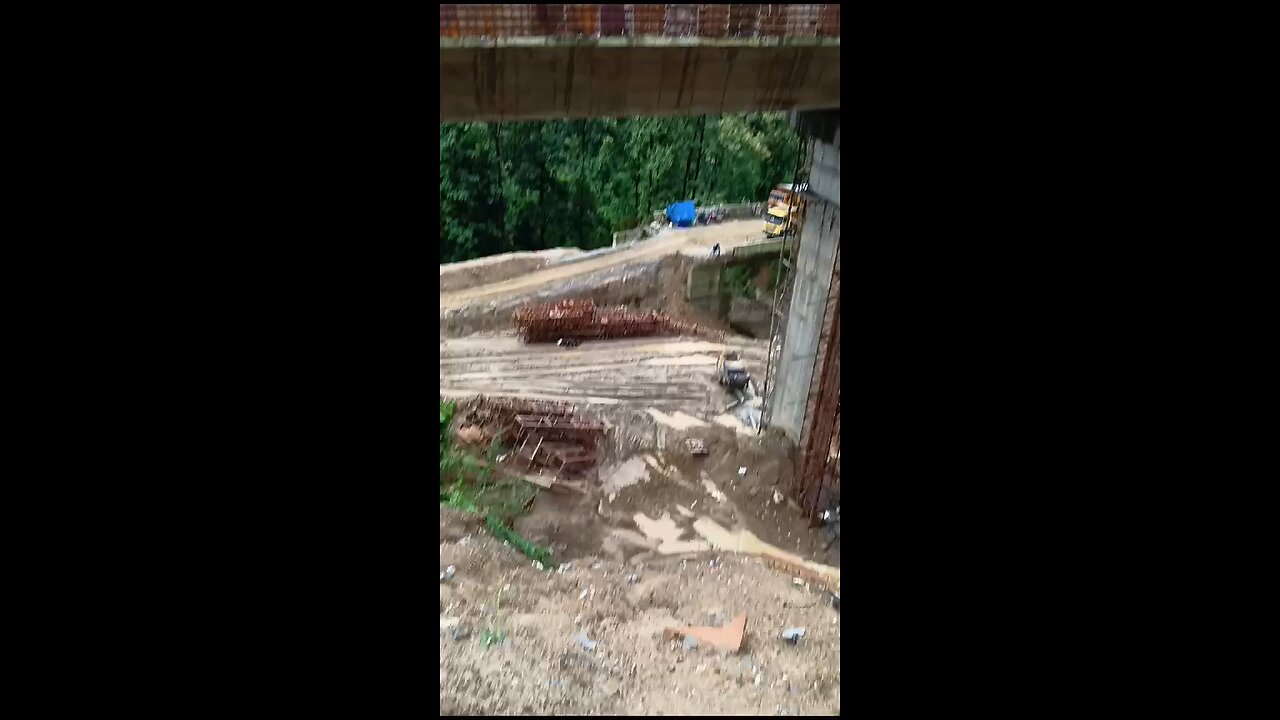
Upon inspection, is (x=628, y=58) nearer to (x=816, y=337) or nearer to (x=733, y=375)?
(x=816, y=337)

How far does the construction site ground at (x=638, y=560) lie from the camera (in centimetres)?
716

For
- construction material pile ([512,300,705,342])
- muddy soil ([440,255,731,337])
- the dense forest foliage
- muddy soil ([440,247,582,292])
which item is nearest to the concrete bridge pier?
construction material pile ([512,300,705,342])

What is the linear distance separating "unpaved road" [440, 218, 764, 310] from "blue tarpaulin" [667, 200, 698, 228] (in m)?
0.50

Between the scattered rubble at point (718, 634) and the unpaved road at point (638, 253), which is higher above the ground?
the scattered rubble at point (718, 634)

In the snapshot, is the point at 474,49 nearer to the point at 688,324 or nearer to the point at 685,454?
A: the point at 685,454

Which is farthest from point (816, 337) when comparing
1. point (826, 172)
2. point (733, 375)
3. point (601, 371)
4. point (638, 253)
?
point (638, 253)

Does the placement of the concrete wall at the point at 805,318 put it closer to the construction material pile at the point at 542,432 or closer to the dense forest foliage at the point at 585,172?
the construction material pile at the point at 542,432

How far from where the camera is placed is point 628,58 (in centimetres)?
758

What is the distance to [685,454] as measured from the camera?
1432cm

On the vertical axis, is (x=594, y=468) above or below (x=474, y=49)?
below

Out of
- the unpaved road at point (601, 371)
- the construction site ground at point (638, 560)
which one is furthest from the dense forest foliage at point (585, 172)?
the unpaved road at point (601, 371)

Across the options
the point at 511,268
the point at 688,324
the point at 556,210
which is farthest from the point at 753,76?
the point at 556,210

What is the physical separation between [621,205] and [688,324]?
12.3 metres

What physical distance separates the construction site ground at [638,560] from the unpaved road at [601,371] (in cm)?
6
